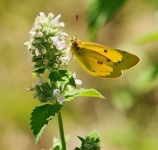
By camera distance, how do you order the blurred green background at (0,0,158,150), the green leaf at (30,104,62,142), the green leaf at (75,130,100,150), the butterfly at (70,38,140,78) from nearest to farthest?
the green leaf at (30,104,62,142), the green leaf at (75,130,100,150), the butterfly at (70,38,140,78), the blurred green background at (0,0,158,150)

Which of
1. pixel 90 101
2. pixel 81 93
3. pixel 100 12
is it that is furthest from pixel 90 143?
pixel 90 101

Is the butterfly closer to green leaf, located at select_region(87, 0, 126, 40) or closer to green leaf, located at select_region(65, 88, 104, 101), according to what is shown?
green leaf, located at select_region(87, 0, 126, 40)

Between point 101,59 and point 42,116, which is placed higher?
point 101,59

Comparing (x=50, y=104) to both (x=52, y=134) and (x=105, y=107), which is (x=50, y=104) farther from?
(x=105, y=107)

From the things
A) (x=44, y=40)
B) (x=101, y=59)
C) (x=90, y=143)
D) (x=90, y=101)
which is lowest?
(x=90, y=143)

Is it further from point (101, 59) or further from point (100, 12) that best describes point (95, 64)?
point (100, 12)

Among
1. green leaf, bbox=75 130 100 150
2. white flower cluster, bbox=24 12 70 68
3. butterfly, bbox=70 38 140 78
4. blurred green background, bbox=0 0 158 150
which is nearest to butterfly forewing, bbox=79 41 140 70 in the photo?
butterfly, bbox=70 38 140 78

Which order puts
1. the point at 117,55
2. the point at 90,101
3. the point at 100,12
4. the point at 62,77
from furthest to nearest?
1. the point at 90,101
2. the point at 117,55
3. the point at 100,12
4. the point at 62,77

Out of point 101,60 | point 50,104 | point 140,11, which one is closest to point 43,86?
point 50,104
